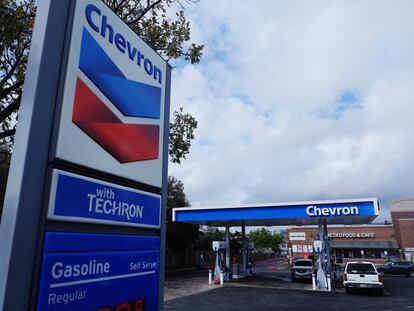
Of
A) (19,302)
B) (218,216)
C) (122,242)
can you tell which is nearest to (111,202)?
(122,242)

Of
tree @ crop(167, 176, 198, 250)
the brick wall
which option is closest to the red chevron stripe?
tree @ crop(167, 176, 198, 250)

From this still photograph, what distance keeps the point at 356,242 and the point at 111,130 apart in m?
65.5

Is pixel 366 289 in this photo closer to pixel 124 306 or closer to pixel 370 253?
pixel 124 306

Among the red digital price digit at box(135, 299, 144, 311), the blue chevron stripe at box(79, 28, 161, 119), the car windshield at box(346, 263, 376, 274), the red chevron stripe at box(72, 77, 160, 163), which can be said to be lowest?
the car windshield at box(346, 263, 376, 274)

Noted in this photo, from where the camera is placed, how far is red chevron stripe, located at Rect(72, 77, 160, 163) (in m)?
2.85

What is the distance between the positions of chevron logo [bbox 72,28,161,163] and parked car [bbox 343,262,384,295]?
768 inches

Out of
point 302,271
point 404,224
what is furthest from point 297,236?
point 302,271

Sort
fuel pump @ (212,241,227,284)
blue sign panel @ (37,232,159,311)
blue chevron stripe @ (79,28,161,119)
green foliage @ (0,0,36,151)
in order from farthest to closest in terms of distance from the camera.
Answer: fuel pump @ (212,241,227,284), green foliage @ (0,0,36,151), blue chevron stripe @ (79,28,161,119), blue sign panel @ (37,232,159,311)

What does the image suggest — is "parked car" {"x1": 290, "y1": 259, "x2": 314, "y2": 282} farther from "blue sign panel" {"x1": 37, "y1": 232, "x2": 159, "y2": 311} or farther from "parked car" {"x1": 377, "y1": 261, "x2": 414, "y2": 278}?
"blue sign panel" {"x1": 37, "y1": 232, "x2": 159, "y2": 311}

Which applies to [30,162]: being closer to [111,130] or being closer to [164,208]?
[111,130]

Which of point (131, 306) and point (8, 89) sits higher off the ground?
point (8, 89)

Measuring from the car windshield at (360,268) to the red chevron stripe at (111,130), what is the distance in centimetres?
1964

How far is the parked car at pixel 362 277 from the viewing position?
19.6 meters

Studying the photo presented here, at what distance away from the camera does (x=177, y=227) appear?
36469 mm
